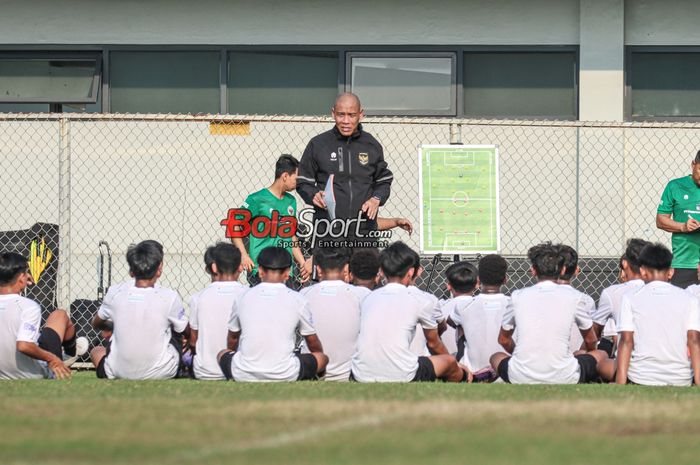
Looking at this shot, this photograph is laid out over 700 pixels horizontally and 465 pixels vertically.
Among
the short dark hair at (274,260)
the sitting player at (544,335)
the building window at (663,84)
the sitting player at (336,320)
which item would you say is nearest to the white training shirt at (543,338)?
the sitting player at (544,335)

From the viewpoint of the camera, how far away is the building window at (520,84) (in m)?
13.7

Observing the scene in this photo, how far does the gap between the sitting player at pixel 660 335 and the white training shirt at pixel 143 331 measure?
3186 mm

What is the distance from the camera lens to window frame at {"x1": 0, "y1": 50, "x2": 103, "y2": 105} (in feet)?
45.7

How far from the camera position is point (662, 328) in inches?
344

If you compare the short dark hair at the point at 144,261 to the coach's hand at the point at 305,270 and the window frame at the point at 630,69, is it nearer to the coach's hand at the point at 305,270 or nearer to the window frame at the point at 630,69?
the coach's hand at the point at 305,270

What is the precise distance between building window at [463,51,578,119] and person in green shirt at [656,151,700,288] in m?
3.05

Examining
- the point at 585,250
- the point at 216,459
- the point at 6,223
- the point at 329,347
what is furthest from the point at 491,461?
the point at 6,223

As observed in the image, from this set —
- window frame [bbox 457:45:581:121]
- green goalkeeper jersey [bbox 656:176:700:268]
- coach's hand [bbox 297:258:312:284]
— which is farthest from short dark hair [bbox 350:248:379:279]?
window frame [bbox 457:45:581:121]

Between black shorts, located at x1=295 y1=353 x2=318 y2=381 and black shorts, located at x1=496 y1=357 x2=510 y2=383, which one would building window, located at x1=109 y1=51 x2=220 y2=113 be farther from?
black shorts, located at x1=496 y1=357 x2=510 y2=383

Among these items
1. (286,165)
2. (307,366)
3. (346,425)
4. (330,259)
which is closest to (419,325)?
(330,259)

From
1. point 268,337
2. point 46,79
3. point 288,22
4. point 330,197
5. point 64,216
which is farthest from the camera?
point 46,79

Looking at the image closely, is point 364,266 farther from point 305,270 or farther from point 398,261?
point 305,270

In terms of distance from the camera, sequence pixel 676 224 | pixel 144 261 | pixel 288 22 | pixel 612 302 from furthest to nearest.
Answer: pixel 288 22, pixel 676 224, pixel 612 302, pixel 144 261

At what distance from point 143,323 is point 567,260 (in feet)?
10.2
